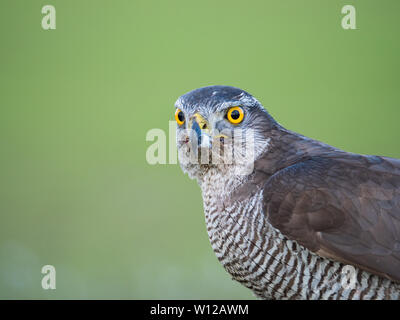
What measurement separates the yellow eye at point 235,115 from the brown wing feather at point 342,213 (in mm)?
427

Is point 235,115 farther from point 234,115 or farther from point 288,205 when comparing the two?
point 288,205

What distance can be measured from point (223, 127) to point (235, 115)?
105 mm

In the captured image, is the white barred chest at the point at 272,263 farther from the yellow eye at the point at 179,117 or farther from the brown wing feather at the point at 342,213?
the yellow eye at the point at 179,117

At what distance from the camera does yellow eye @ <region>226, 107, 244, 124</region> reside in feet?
10.5

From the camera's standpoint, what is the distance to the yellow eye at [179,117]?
335 centimetres

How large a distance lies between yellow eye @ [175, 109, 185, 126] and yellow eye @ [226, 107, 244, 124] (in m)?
0.31

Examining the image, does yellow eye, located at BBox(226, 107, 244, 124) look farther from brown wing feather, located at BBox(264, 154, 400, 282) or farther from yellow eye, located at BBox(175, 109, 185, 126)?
brown wing feather, located at BBox(264, 154, 400, 282)

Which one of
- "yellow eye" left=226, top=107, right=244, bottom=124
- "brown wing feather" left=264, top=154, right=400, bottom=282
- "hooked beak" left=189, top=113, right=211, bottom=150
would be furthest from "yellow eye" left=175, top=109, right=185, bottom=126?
"brown wing feather" left=264, top=154, right=400, bottom=282

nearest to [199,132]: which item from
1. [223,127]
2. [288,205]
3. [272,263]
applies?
[223,127]

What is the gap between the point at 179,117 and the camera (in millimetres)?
3369

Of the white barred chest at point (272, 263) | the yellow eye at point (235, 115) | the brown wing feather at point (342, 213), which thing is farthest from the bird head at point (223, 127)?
the brown wing feather at point (342, 213)

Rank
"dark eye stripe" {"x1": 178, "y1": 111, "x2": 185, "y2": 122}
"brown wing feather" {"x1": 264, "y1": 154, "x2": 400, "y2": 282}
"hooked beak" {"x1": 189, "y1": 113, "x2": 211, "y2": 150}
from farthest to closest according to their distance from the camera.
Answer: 1. "dark eye stripe" {"x1": 178, "y1": 111, "x2": 185, "y2": 122}
2. "hooked beak" {"x1": 189, "y1": 113, "x2": 211, "y2": 150}
3. "brown wing feather" {"x1": 264, "y1": 154, "x2": 400, "y2": 282}

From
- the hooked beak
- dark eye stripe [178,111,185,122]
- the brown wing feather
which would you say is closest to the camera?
the brown wing feather

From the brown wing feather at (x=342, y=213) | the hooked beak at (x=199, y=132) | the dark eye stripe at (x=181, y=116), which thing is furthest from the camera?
the dark eye stripe at (x=181, y=116)
